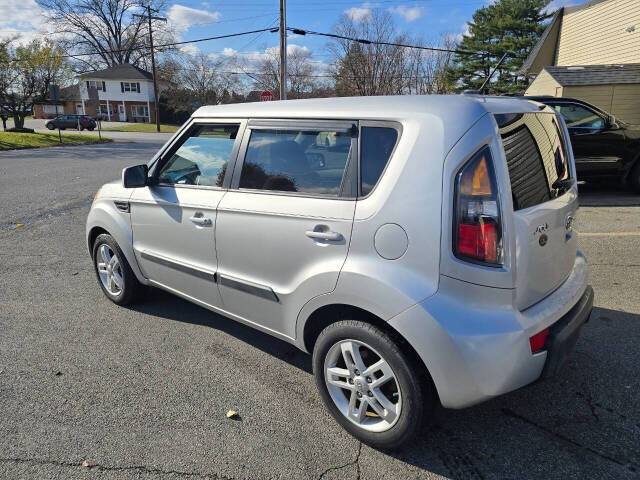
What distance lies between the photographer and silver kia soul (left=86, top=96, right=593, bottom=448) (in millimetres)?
1996

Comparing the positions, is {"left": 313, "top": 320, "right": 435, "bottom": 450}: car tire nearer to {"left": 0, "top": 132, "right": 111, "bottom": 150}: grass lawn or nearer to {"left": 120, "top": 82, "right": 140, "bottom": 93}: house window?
{"left": 0, "top": 132, "right": 111, "bottom": 150}: grass lawn

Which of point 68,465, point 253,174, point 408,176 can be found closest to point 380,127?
point 408,176

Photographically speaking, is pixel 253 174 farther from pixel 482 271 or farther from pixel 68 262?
pixel 68 262

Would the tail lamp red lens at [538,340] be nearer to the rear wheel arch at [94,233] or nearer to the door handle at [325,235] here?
the door handle at [325,235]

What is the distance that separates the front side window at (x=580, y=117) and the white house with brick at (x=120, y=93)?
59.8 metres

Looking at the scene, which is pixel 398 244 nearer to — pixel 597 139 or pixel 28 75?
pixel 597 139

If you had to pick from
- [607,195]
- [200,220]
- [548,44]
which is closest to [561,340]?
[200,220]

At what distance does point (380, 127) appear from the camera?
2.26 meters

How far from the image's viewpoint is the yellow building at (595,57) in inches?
515

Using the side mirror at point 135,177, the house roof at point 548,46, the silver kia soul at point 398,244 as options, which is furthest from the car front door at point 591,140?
the house roof at point 548,46

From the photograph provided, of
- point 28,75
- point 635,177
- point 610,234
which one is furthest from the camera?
point 28,75

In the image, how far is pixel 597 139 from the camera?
27.2 feet

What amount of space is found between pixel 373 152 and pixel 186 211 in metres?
1.52

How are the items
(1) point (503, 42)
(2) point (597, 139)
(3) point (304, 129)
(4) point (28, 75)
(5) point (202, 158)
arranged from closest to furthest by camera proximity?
(3) point (304, 129) < (5) point (202, 158) < (2) point (597, 139) < (4) point (28, 75) < (1) point (503, 42)
